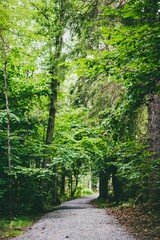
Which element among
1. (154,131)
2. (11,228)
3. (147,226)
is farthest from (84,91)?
(147,226)

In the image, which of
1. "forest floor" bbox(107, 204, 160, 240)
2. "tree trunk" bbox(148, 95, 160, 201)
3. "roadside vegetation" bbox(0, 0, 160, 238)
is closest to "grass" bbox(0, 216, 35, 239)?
"roadside vegetation" bbox(0, 0, 160, 238)

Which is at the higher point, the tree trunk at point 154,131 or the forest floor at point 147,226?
the tree trunk at point 154,131

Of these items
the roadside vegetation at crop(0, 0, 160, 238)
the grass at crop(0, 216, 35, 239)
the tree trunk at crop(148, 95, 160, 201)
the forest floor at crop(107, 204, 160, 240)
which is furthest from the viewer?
the tree trunk at crop(148, 95, 160, 201)

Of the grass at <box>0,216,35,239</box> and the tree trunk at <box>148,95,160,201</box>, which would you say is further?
the tree trunk at <box>148,95,160,201</box>

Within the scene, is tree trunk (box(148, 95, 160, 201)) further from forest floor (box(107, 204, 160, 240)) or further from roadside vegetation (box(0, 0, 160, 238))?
forest floor (box(107, 204, 160, 240))

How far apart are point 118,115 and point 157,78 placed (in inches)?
49.3

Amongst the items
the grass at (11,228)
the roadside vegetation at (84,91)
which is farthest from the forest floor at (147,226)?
the grass at (11,228)

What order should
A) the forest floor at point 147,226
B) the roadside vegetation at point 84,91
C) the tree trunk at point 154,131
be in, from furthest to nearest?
the tree trunk at point 154,131 < the forest floor at point 147,226 < the roadside vegetation at point 84,91

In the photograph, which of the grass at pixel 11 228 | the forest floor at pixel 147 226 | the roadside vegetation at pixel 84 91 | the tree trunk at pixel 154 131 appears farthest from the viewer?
the tree trunk at pixel 154 131

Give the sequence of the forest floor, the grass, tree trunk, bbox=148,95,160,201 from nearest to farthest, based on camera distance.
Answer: the forest floor < the grass < tree trunk, bbox=148,95,160,201

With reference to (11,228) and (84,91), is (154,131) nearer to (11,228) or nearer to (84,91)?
(84,91)

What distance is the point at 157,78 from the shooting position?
4.84m

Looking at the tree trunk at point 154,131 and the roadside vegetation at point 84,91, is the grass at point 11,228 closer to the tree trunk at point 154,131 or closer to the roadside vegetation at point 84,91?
the roadside vegetation at point 84,91

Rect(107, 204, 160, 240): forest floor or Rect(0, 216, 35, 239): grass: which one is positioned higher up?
Rect(107, 204, 160, 240): forest floor
